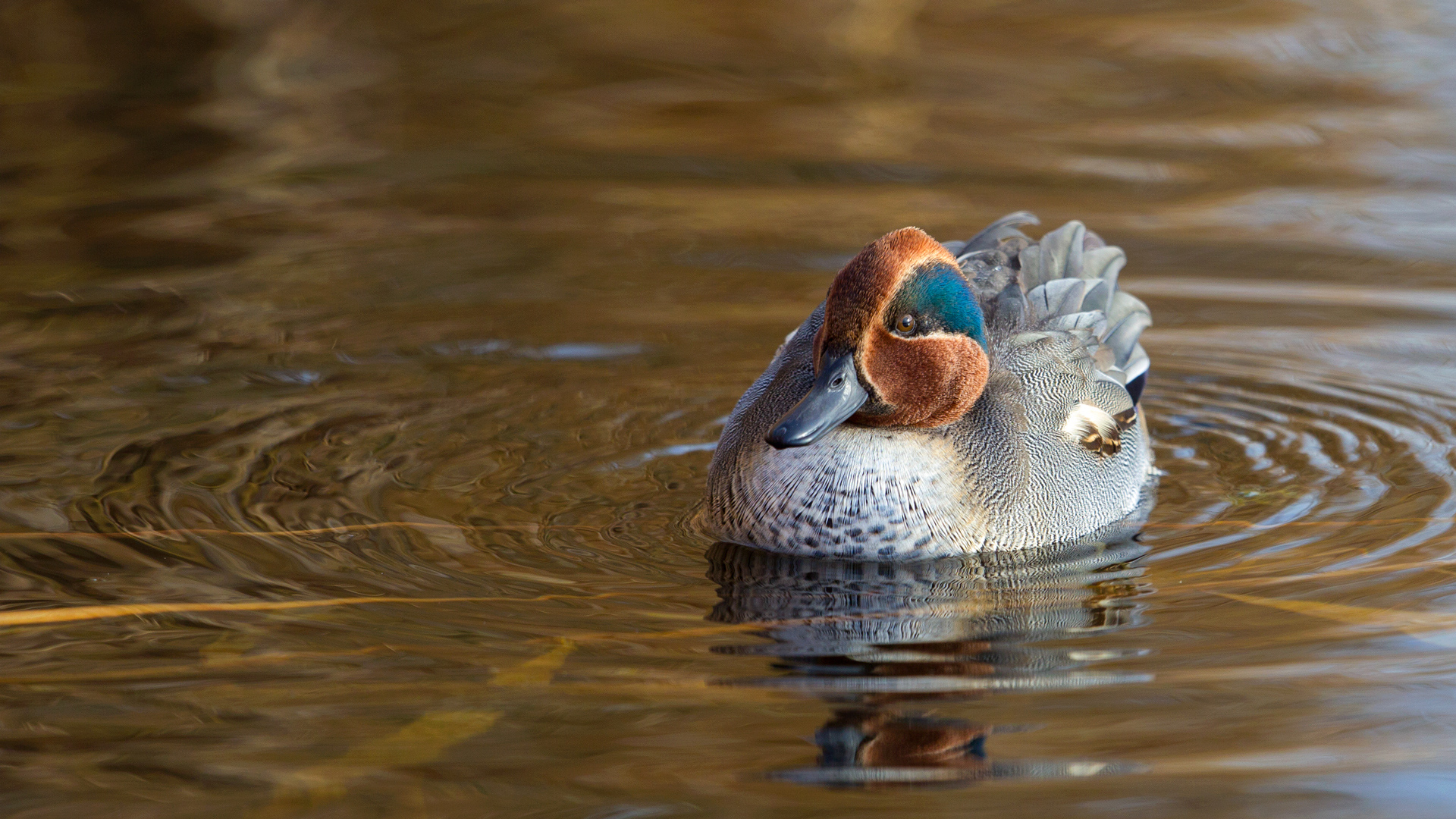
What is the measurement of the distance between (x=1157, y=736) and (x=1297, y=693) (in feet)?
1.70

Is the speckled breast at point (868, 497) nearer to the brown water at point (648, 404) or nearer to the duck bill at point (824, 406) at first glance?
the brown water at point (648, 404)

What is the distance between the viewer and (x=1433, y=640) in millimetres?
5090

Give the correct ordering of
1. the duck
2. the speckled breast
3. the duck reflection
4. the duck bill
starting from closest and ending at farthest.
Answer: the duck reflection < the duck bill < the duck < the speckled breast

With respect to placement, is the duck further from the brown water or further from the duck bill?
the brown water

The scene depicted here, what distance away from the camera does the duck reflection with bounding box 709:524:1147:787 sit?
4359mm

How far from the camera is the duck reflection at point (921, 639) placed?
4.36 meters

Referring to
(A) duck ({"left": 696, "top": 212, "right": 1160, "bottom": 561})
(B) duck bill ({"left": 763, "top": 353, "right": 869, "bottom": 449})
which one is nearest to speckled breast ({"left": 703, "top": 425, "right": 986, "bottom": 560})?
(A) duck ({"left": 696, "top": 212, "right": 1160, "bottom": 561})

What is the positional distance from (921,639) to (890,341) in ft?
3.23

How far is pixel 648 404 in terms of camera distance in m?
7.51

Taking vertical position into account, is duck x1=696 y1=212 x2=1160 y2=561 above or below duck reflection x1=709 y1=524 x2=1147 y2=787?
above

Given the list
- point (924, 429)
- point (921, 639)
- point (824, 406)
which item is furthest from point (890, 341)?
point (921, 639)

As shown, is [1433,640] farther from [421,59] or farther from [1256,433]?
[421,59]

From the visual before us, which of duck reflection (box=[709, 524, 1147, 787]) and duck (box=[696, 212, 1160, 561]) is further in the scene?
duck (box=[696, 212, 1160, 561])

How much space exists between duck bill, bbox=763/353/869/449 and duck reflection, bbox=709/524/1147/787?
1.71 feet
